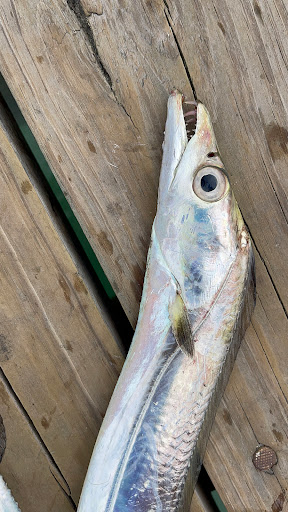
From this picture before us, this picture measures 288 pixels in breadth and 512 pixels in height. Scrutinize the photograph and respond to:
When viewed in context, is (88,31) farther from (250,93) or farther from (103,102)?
(250,93)

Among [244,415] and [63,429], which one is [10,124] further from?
[244,415]

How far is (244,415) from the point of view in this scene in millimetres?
2609

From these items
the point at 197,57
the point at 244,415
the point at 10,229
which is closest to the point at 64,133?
the point at 10,229

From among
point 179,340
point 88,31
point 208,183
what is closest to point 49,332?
point 179,340

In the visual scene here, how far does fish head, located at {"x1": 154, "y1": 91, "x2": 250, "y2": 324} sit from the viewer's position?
206cm

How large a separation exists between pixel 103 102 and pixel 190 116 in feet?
1.61

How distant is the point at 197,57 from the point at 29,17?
0.92 metres

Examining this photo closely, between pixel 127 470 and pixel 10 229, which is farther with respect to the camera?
pixel 10 229

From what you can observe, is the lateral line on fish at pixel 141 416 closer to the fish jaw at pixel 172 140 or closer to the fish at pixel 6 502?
the fish at pixel 6 502

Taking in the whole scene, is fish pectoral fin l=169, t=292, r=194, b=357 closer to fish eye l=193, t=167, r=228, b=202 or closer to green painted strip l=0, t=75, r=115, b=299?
fish eye l=193, t=167, r=228, b=202

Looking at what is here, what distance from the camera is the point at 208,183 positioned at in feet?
6.81

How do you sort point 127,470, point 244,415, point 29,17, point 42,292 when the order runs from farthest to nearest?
point 244,415 < point 42,292 < point 29,17 < point 127,470

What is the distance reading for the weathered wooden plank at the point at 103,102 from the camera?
88.4 inches

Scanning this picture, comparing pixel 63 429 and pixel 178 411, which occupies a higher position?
pixel 63 429
